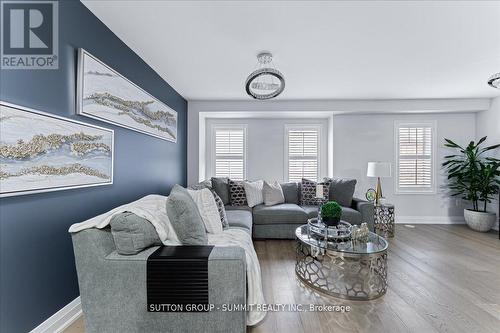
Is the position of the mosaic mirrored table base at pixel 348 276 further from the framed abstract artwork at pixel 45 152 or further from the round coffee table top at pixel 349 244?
the framed abstract artwork at pixel 45 152

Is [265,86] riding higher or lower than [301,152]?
higher

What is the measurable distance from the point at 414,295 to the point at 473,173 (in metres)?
3.53

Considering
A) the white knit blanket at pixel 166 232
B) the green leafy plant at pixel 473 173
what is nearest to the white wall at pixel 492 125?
the green leafy plant at pixel 473 173

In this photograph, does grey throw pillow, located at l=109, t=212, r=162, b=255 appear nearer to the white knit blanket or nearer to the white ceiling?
the white knit blanket

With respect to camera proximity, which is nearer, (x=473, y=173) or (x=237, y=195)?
(x=237, y=195)

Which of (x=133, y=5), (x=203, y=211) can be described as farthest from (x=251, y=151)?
(x=133, y=5)

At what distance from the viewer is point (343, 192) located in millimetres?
4012

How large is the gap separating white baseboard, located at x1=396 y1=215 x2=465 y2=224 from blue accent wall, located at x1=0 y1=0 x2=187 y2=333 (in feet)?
17.1

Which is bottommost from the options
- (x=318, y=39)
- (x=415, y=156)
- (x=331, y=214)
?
(x=331, y=214)

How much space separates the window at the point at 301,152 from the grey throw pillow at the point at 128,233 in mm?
3920

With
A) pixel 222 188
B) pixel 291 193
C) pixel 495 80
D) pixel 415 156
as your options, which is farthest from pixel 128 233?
pixel 415 156

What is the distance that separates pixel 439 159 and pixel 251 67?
455 centimetres

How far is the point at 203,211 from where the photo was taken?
231 cm

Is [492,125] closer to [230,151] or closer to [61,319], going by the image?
[230,151]
